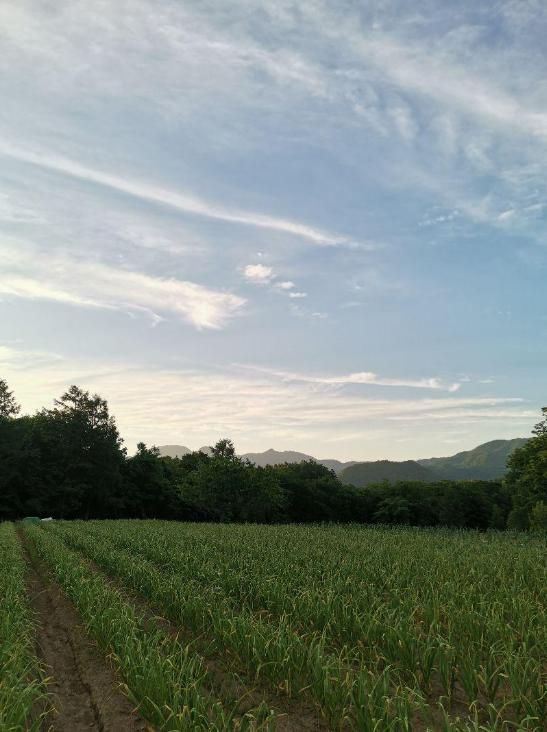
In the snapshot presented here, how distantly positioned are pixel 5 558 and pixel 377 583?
1363 centimetres

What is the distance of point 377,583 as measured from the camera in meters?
12.9

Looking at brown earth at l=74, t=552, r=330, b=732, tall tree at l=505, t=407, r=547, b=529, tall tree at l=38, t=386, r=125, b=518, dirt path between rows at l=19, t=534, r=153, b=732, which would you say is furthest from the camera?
tall tree at l=38, t=386, r=125, b=518

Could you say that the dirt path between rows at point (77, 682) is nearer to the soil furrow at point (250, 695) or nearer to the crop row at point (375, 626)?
the soil furrow at point (250, 695)

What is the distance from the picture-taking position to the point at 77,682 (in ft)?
26.9

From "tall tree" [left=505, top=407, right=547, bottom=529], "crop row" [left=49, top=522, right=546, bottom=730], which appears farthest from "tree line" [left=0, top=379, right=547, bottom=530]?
"crop row" [left=49, top=522, right=546, bottom=730]

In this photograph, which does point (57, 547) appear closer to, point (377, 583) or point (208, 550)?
point (208, 550)

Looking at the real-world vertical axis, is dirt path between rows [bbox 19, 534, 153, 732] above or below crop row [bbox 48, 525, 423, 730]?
below

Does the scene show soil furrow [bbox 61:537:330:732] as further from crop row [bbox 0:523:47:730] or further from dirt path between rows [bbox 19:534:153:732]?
crop row [bbox 0:523:47:730]

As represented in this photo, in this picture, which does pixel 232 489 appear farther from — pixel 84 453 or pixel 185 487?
pixel 84 453

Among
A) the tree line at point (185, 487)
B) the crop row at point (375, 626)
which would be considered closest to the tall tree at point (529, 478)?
the tree line at point (185, 487)

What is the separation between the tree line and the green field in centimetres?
4921

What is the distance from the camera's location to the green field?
603 centimetres

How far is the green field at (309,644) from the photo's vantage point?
603cm

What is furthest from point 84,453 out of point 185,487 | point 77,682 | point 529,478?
point 77,682
